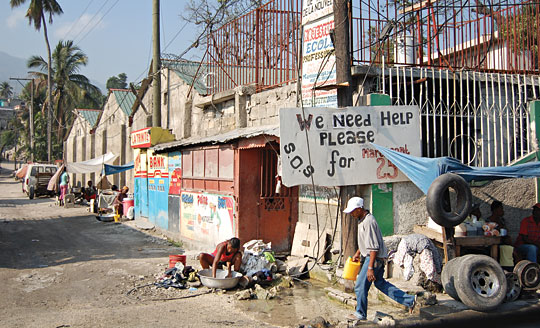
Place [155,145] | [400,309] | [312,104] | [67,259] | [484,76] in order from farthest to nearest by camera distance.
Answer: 1. [155,145]
2. [67,259]
3. [484,76]
4. [312,104]
5. [400,309]

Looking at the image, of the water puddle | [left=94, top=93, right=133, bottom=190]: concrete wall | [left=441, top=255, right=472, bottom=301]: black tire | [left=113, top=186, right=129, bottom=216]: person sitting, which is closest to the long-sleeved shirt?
the water puddle

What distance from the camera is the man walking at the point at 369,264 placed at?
19.5 feet

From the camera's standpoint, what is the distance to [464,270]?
647cm

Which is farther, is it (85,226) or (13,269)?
(85,226)

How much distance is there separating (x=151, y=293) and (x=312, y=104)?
4.44 metres

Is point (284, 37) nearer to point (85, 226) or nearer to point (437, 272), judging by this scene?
point (437, 272)

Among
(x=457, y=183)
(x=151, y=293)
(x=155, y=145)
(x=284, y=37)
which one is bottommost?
(x=151, y=293)

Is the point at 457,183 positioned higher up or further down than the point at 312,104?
further down

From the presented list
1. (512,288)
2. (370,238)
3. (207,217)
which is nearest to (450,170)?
(512,288)

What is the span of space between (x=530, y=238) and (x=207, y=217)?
7225 mm

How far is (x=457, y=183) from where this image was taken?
22.6ft

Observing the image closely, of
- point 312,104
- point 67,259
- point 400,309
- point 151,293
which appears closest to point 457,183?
point 400,309

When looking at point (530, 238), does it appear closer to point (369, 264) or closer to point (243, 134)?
point (369, 264)

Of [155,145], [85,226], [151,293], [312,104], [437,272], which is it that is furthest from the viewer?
[85,226]
